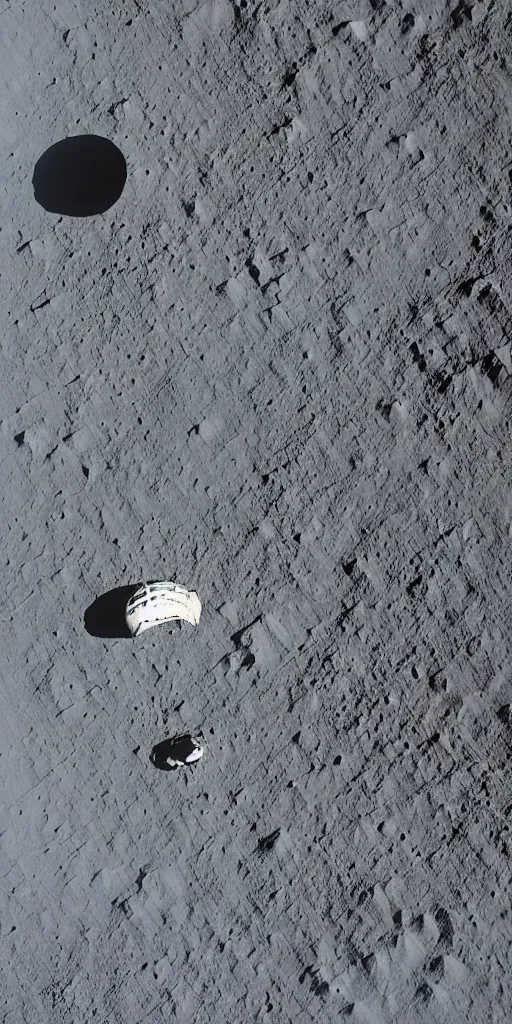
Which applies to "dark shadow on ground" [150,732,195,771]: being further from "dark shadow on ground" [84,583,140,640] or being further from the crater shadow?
the crater shadow

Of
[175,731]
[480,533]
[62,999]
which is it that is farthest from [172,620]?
[62,999]

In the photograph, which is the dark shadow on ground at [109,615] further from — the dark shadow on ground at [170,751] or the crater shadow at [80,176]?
the crater shadow at [80,176]

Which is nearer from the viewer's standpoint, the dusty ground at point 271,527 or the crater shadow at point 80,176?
the dusty ground at point 271,527

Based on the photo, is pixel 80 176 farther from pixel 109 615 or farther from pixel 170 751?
pixel 170 751

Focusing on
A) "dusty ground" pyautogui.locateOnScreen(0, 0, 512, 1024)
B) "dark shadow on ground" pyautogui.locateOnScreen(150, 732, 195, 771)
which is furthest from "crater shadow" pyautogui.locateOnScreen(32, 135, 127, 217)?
"dark shadow on ground" pyautogui.locateOnScreen(150, 732, 195, 771)

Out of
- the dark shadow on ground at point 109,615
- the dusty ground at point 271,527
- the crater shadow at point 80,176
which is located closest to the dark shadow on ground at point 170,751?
the dusty ground at point 271,527

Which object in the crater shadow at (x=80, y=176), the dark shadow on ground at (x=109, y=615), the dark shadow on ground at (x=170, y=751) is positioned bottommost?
the dark shadow on ground at (x=170, y=751)
